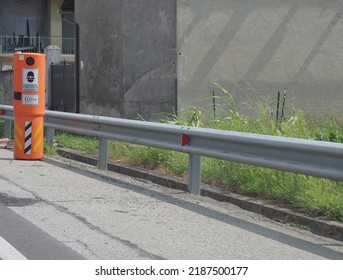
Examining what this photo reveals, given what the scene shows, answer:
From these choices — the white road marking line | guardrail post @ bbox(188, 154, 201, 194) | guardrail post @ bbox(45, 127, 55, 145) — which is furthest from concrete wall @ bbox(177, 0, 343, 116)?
the white road marking line

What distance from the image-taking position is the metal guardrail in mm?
7148

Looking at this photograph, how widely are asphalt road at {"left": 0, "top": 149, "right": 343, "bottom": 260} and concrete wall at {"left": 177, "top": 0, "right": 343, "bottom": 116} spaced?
701 cm

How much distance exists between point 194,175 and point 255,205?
3.94 ft

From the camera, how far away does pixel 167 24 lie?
53.5 ft

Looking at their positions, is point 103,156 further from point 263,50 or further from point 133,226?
point 263,50

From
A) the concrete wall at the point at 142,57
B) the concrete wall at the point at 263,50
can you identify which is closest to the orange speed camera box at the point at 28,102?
the concrete wall at the point at 142,57

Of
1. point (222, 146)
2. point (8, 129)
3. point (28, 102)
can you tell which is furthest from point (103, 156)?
point (8, 129)

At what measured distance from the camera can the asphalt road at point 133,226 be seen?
20.5ft

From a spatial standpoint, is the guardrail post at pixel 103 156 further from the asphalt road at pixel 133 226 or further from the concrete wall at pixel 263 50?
the concrete wall at pixel 263 50

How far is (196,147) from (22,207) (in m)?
2.47

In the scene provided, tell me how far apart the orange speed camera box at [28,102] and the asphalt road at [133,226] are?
1884 mm

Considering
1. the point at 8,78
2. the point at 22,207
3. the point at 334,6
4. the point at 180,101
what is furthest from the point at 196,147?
the point at 8,78

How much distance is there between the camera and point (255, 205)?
8188mm

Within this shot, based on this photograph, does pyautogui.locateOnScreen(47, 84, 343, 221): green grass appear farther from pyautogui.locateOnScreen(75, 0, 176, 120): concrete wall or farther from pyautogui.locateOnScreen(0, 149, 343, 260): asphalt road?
pyautogui.locateOnScreen(75, 0, 176, 120): concrete wall
